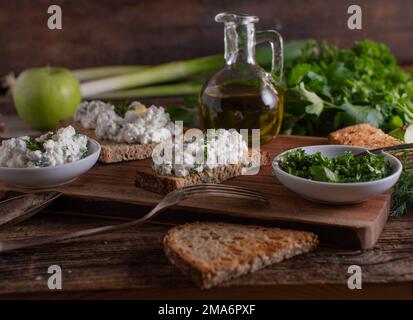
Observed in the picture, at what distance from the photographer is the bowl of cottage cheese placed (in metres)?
2.29

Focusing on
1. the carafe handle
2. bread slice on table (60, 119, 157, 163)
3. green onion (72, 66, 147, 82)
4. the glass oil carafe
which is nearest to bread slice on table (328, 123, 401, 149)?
the glass oil carafe

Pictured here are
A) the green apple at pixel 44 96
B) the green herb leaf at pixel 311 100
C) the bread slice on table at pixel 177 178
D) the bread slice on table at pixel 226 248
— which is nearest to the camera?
the bread slice on table at pixel 226 248

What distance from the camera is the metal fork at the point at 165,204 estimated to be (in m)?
1.94

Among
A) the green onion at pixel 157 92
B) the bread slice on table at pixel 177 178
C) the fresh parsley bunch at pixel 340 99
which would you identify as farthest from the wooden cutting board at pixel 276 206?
the green onion at pixel 157 92

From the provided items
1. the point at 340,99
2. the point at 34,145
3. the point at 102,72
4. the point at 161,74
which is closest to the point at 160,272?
the point at 34,145

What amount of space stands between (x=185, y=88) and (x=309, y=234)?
8.12ft

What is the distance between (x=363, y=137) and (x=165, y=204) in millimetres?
1201

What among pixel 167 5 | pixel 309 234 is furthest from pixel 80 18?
pixel 309 234

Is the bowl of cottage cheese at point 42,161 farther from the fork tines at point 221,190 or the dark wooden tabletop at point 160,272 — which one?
the fork tines at point 221,190

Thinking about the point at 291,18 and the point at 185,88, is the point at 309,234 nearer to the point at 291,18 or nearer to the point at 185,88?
the point at 185,88

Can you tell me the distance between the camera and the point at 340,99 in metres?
3.26

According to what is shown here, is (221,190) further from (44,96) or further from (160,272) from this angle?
(44,96)

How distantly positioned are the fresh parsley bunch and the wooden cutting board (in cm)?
74

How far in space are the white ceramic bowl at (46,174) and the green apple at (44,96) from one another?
1210 mm
